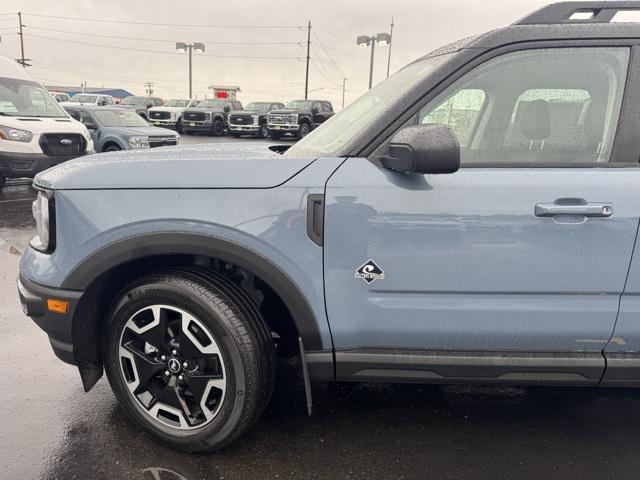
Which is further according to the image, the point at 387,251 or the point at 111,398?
the point at 111,398

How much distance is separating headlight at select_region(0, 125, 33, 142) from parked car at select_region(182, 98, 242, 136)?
17.2 m

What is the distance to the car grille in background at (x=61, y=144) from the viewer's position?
8.67 meters

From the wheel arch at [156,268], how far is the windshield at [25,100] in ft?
27.0

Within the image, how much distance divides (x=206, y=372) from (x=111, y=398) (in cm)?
91

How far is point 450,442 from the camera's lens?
2.46 metres

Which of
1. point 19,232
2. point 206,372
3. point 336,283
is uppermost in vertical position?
point 336,283

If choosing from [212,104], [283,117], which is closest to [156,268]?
[283,117]

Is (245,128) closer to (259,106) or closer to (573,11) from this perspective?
(259,106)

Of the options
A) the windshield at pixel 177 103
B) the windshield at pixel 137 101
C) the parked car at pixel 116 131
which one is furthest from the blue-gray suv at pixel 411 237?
the windshield at pixel 137 101

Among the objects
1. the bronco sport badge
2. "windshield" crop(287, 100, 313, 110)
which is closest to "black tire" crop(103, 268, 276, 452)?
the bronco sport badge

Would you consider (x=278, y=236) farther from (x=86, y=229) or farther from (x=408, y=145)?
(x=86, y=229)

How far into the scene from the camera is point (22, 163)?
333 inches

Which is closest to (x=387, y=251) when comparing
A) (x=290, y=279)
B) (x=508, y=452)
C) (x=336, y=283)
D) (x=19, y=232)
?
(x=336, y=283)

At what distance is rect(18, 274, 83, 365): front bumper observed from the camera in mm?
2193
